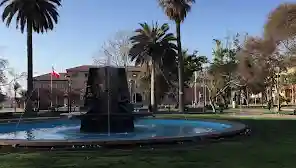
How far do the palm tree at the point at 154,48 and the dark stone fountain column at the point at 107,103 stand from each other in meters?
29.5

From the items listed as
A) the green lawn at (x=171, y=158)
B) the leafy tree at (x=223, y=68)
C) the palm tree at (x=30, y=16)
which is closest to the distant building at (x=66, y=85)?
the leafy tree at (x=223, y=68)

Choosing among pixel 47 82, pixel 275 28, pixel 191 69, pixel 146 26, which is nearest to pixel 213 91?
pixel 191 69

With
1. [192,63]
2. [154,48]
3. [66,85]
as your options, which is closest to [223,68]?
[192,63]

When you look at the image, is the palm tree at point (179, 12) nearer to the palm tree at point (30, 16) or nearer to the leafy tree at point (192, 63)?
the palm tree at point (30, 16)

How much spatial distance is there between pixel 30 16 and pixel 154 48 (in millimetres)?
16016

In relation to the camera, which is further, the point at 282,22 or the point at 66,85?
the point at 66,85

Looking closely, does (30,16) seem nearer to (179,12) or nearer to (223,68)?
(179,12)

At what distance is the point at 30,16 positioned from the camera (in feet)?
130

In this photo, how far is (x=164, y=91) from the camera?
69438 millimetres

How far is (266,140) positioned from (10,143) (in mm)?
9343

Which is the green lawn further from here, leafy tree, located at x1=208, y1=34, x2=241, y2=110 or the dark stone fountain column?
leafy tree, located at x1=208, y1=34, x2=241, y2=110

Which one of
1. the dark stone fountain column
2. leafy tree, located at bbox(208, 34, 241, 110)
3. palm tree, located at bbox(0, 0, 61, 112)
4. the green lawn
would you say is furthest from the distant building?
the green lawn

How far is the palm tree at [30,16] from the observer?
3959cm

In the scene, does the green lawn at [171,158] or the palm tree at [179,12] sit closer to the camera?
the green lawn at [171,158]
